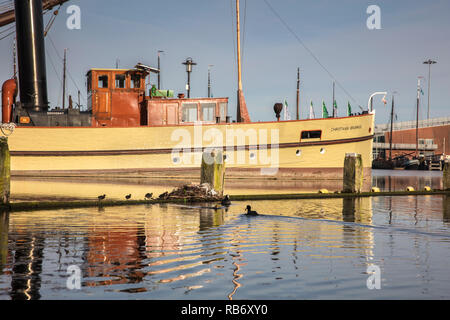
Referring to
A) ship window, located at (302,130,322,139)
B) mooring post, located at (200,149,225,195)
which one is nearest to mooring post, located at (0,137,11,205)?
mooring post, located at (200,149,225,195)

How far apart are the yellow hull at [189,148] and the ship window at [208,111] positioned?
2.08 feet

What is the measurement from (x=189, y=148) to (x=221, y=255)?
25.5 meters

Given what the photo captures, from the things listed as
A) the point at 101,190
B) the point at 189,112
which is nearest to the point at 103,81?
the point at 189,112

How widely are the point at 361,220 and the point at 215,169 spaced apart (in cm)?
495

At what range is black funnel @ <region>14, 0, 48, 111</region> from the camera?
29.3 meters

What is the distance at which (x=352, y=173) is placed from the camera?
17.0 metres

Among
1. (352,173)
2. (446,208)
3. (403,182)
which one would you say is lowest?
(403,182)

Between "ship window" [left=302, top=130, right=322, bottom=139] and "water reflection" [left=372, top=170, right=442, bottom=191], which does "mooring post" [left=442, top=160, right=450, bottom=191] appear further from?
"ship window" [left=302, top=130, right=322, bottom=139]

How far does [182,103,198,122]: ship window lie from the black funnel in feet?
29.2

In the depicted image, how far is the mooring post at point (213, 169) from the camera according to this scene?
1464cm

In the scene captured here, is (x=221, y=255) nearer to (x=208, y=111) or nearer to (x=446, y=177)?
(x=446, y=177)

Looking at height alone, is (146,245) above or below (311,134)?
below

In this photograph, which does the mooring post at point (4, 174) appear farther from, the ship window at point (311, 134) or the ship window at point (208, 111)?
the ship window at point (311, 134)
